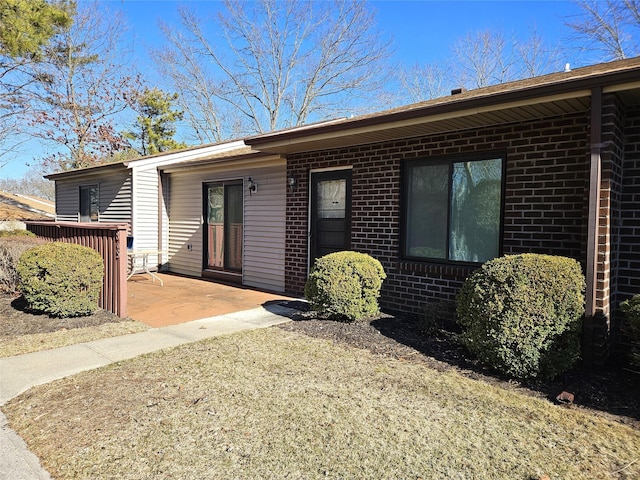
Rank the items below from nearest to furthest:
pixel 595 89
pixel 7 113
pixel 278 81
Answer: pixel 595 89 → pixel 7 113 → pixel 278 81

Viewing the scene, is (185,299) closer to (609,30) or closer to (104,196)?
(104,196)

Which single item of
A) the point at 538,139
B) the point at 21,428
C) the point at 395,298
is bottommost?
the point at 21,428

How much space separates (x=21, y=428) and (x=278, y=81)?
23.7 metres

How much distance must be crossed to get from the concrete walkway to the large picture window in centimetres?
229

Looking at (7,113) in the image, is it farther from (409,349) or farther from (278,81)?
(409,349)

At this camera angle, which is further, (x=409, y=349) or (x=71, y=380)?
(x=409, y=349)

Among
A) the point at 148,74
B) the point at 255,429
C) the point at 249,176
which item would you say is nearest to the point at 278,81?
the point at 148,74

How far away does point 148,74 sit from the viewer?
2570 centimetres

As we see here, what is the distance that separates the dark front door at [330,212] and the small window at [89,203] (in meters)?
8.56

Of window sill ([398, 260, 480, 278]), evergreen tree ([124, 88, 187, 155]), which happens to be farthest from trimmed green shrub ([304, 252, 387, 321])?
evergreen tree ([124, 88, 187, 155])

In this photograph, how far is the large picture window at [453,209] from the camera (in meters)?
5.53

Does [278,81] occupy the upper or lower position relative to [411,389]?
upper

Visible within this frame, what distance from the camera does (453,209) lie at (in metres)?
5.83

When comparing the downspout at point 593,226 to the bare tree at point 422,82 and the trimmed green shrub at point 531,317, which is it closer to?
the trimmed green shrub at point 531,317
